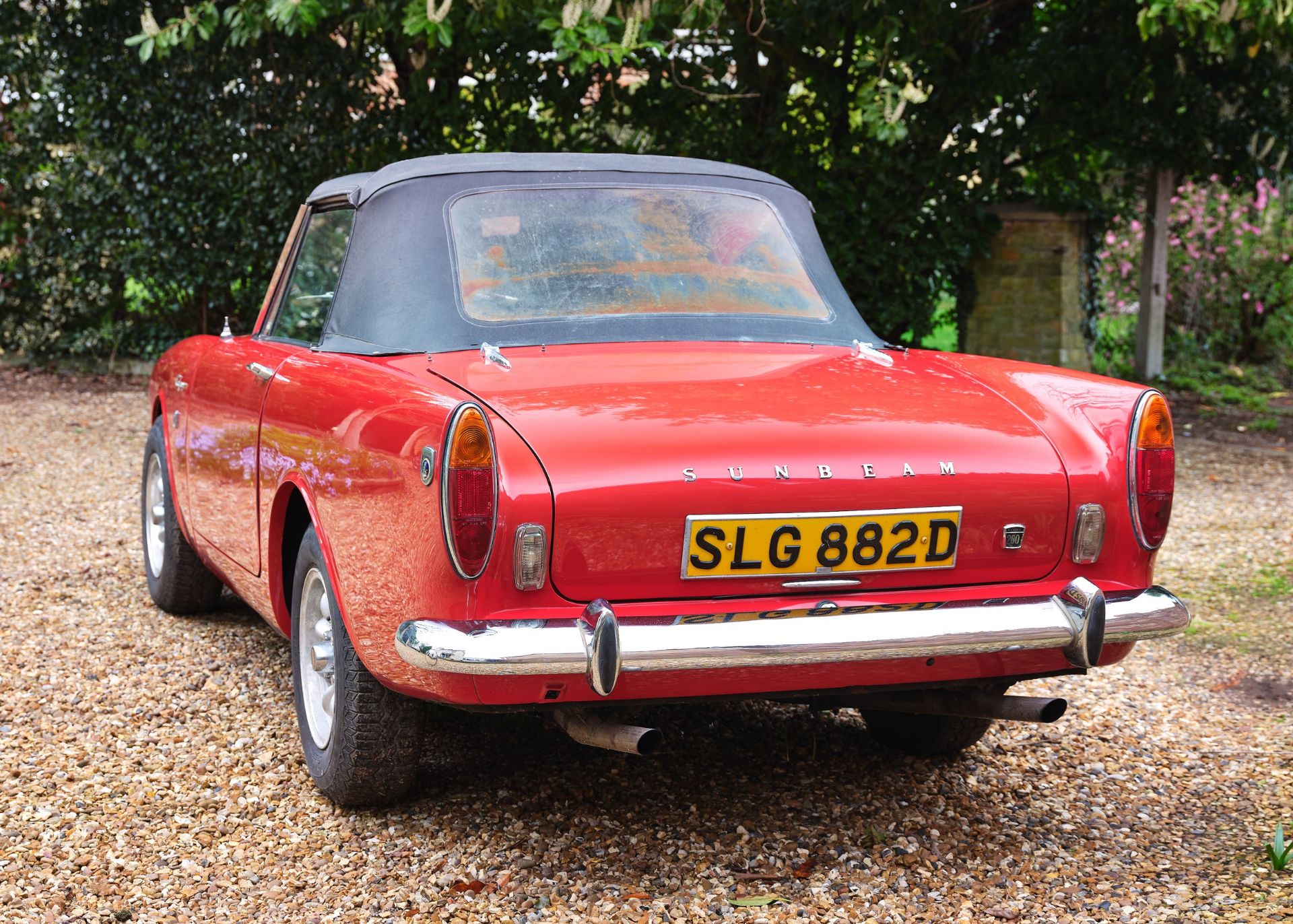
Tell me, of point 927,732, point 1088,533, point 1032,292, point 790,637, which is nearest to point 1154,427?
point 1088,533

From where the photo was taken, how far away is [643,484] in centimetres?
254

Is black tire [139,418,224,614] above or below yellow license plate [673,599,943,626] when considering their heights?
below

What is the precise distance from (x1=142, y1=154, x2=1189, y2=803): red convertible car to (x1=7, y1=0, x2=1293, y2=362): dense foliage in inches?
182

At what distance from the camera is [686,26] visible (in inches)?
282

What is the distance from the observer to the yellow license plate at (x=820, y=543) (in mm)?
2586

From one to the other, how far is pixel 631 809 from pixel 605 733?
2.13 ft

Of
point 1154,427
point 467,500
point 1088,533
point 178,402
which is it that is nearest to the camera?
point 467,500

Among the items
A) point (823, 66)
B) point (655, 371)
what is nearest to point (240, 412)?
point (655, 371)

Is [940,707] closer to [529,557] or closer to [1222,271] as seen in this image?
[529,557]

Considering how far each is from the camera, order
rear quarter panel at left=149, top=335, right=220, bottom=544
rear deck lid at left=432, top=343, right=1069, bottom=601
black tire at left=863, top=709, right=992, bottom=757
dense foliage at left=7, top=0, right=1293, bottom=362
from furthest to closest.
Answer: dense foliage at left=7, top=0, right=1293, bottom=362
rear quarter panel at left=149, top=335, right=220, bottom=544
black tire at left=863, top=709, right=992, bottom=757
rear deck lid at left=432, top=343, right=1069, bottom=601

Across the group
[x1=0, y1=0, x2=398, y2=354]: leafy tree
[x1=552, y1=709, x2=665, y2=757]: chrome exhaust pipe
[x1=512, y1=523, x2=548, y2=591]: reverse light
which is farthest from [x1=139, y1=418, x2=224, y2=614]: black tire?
[x1=0, y1=0, x2=398, y2=354]: leafy tree

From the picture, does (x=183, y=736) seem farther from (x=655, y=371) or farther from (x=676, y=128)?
(x=676, y=128)

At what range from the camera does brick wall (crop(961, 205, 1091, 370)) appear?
10.8 meters

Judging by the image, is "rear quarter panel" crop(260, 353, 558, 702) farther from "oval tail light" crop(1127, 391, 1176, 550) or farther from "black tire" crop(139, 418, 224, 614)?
"black tire" crop(139, 418, 224, 614)
